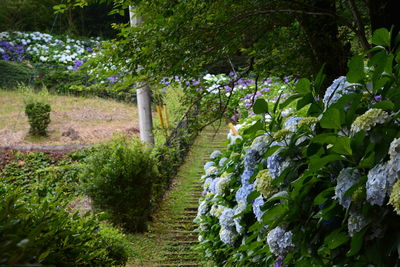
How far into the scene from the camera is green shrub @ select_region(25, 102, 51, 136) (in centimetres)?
1147

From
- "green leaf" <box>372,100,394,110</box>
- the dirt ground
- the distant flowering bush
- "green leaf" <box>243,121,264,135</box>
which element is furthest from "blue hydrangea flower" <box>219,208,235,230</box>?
the distant flowering bush

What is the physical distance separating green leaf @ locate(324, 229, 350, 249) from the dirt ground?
405 inches

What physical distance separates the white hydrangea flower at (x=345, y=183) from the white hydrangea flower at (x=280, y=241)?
458 mm

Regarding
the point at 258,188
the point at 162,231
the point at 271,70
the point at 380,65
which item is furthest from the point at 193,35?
the point at 162,231

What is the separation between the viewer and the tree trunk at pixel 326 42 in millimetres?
4051

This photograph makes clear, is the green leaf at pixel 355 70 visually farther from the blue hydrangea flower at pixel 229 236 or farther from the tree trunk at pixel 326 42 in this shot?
the tree trunk at pixel 326 42

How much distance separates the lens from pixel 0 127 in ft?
40.4

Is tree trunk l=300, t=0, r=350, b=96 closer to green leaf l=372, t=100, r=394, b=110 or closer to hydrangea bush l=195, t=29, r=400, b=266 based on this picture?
hydrangea bush l=195, t=29, r=400, b=266

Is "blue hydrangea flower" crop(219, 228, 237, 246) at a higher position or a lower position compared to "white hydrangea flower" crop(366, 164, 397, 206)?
lower

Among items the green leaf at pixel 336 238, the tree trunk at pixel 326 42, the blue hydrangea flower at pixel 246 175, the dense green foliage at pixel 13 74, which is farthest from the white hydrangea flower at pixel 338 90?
the dense green foliage at pixel 13 74

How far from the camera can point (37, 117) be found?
1152 cm

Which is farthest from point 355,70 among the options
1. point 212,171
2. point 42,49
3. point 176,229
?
point 42,49

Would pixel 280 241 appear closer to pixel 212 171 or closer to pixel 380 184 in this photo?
pixel 380 184

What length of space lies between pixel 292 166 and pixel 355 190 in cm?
43
